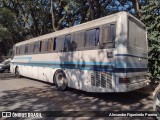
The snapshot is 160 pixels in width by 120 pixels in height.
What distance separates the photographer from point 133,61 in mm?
7895

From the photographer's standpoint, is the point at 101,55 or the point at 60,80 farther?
the point at 60,80

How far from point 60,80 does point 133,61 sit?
417cm

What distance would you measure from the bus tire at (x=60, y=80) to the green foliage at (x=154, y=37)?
4.56m

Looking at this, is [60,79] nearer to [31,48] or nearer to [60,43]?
[60,43]

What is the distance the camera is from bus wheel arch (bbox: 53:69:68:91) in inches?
409

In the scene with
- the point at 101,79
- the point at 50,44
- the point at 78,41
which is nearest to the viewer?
the point at 101,79

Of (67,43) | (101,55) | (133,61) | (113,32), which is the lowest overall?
(133,61)

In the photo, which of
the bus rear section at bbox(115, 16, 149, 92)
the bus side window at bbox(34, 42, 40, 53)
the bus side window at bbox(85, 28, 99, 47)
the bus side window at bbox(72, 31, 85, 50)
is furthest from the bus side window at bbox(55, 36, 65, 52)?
the bus rear section at bbox(115, 16, 149, 92)

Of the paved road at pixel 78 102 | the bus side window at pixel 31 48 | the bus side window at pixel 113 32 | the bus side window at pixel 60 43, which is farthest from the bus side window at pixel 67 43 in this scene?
the bus side window at pixel 31 48

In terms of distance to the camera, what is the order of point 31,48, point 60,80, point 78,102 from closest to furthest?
point 78,102 → point 60,80 → point 31,48

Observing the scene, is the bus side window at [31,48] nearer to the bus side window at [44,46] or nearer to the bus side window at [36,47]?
the bus side window at [36,47]

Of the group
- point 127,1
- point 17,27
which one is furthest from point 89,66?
point 17,27

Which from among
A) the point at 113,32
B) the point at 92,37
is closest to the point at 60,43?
the point at 92,37

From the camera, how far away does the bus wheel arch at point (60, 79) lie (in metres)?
10.4
